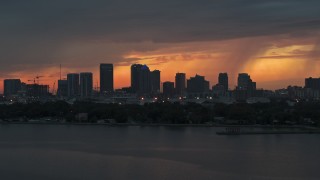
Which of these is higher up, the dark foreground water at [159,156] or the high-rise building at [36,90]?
the high-rise building at [36,90]

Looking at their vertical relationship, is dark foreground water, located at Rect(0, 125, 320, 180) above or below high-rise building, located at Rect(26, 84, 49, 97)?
below

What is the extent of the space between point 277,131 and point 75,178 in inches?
277

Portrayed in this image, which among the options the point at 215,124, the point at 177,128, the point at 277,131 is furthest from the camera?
the point at 215,124

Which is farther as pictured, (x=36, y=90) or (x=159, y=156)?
(x=36, y=90)

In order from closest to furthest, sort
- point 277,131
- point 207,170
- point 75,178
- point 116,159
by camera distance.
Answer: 1. point 75,178
2. point 207,170
3. point 116,159
4. point 277,131

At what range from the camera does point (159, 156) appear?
27.5 feet

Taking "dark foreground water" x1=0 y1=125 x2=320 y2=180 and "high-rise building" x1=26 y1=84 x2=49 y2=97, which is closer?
"dark foreground water" x1=0 y1=125 x2=320 y2=180

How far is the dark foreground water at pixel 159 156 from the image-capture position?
22.7 feet

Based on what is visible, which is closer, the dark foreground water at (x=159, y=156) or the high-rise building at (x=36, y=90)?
the dark foreground water at (x=159, y=156)

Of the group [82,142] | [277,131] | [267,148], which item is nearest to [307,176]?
[267,148]

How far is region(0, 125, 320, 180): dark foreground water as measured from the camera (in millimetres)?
6914

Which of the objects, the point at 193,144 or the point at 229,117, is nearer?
the point at 193,144

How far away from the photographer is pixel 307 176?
673 cm

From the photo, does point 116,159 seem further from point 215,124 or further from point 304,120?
point 304,120
